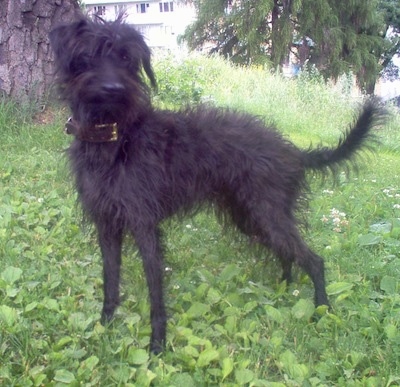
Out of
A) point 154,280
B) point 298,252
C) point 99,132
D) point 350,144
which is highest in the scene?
point 99,132

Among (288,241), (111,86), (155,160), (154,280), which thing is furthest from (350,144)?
(111,86)

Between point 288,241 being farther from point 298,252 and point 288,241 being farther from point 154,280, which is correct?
point 154,280

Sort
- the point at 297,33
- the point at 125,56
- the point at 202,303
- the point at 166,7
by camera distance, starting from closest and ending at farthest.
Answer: the point at 125,56 < the point at 202,303 < the point at 297,33 < the point at 166,7

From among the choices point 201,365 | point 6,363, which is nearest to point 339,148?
point 201,365

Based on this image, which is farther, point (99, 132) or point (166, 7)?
point (166, 7)

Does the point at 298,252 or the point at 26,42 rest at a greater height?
the point at 26,42

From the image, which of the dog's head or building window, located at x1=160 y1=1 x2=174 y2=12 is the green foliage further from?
the dog's head

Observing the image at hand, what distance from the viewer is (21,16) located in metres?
6.69

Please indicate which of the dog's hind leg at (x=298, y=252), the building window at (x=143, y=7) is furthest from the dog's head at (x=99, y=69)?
the building window at (x=143, y=7)

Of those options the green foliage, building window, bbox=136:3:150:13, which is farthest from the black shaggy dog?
building window, bbox=136:3:150:13

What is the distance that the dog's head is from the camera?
110 inches

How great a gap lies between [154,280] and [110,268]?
1.36 ft

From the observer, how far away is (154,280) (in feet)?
10.4

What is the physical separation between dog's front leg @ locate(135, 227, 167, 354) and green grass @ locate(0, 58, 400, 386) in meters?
0.07
